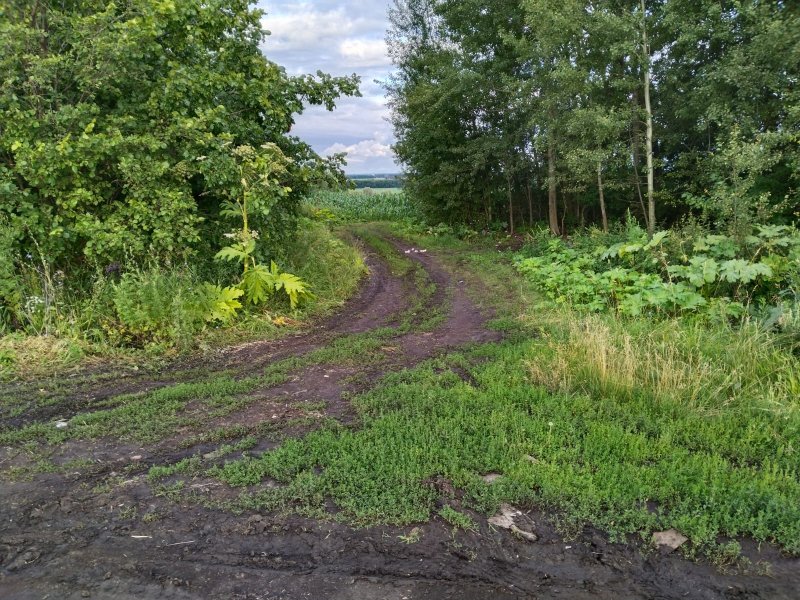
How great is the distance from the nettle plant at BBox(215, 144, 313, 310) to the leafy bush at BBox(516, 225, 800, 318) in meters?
4.70

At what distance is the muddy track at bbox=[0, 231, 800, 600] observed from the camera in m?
2.82

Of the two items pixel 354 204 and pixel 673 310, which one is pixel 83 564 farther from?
pixel 354 204

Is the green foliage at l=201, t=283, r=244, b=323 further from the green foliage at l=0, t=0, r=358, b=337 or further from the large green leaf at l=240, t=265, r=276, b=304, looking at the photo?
the green foliage at l=0, t=0, r=358, b=337

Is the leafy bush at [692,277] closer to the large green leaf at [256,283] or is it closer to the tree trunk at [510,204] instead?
the large green leaf at [256,283]

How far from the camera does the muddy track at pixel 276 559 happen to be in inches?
111

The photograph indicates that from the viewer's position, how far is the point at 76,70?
707 cm

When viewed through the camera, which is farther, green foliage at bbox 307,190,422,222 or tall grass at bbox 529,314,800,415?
green foliage at bbox 307,190,422,222

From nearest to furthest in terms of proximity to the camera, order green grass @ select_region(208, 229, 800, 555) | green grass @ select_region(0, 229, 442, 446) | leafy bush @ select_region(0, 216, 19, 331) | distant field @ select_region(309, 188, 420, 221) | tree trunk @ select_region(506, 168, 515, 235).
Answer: green grass @ select_region(208, 229, 800, 555) → green grass @ select_region(0, 229, 442, 446) → leafy bush @ select_region(0, 216, 19, 331) → tree trunk @ select_region(506, 168, 515, 235) → distant field @ select_region(309, 188, 420, 221)

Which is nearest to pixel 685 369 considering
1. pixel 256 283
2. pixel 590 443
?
pixel 590 443

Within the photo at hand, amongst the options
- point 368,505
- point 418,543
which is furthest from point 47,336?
point 418,543

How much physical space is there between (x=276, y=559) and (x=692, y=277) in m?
6.84

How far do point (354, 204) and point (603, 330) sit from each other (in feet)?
81.8

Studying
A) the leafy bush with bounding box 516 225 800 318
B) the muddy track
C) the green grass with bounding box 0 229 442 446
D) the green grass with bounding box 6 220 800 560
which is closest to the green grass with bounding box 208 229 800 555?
the green grass with bounding box 6 220 800 560

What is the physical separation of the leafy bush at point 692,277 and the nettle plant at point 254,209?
4.70m
